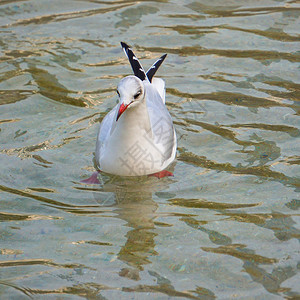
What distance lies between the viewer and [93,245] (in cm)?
490

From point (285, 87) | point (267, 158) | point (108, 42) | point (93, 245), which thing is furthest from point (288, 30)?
point (93, 245)

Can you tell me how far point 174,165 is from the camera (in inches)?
254

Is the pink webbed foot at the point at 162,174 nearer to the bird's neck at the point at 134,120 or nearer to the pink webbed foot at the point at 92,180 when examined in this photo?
the bird's neck at the point at 134,120

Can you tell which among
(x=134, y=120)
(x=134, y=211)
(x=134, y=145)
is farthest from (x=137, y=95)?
(x=134, y=211)

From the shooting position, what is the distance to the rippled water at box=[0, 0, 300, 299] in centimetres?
451

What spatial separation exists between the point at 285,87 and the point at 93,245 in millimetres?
4118

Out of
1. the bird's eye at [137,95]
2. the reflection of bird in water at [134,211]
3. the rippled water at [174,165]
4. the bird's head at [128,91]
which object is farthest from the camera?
the bird's eye at [137,95]

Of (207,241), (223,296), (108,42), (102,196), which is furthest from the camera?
(108,42)

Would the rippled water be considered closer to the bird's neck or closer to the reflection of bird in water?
the reflection of bird in water

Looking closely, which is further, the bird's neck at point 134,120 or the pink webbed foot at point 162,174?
the pink webbed foot at point 162,174

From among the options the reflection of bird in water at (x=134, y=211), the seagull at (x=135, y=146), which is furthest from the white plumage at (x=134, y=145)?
the reflection of bird in water at (x=134, y=211)

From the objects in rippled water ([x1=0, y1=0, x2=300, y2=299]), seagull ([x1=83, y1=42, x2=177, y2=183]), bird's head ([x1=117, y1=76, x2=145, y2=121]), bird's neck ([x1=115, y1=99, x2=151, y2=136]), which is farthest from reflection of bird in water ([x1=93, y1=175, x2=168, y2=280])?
bird's head ([x1=117, y1=76, x2=145, y2=121])

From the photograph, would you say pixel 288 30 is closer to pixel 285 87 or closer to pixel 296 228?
pixel 285 87

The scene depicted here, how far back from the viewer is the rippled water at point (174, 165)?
4.51m
